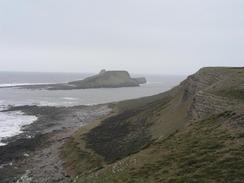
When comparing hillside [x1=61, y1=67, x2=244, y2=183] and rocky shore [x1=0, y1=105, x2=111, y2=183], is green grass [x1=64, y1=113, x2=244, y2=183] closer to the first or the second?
hillside [x1=61, y1=67, x2=244, y2=183]

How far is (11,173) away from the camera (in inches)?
1506

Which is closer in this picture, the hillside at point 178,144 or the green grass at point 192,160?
the green grass at point 192,160

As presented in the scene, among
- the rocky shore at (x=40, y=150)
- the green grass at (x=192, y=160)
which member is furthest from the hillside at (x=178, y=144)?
the rocky shore at (x=40, y=150)

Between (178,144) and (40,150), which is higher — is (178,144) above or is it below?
above

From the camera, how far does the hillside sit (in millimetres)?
21936

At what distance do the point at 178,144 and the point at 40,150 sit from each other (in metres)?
24.8

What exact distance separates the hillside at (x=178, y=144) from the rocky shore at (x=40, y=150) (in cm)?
172

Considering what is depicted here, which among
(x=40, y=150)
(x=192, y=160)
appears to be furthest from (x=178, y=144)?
(x=40, y=150)

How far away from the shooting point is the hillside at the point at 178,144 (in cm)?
2194

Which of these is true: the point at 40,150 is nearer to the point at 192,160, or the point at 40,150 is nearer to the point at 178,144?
the point at 178,144

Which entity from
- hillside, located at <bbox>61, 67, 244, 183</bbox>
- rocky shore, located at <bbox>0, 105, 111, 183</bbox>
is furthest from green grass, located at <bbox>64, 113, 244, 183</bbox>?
rocky shore, located at <bbox>0, 105, 111, 183</bbox>

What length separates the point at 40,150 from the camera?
160ft

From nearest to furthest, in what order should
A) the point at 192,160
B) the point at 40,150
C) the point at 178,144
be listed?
the point at 192,160 < the point at 178,144 < the point at 40,150

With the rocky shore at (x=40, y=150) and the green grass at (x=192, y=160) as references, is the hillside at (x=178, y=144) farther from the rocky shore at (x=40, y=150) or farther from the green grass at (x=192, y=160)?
the rocky shore at (x=40, y=150)
